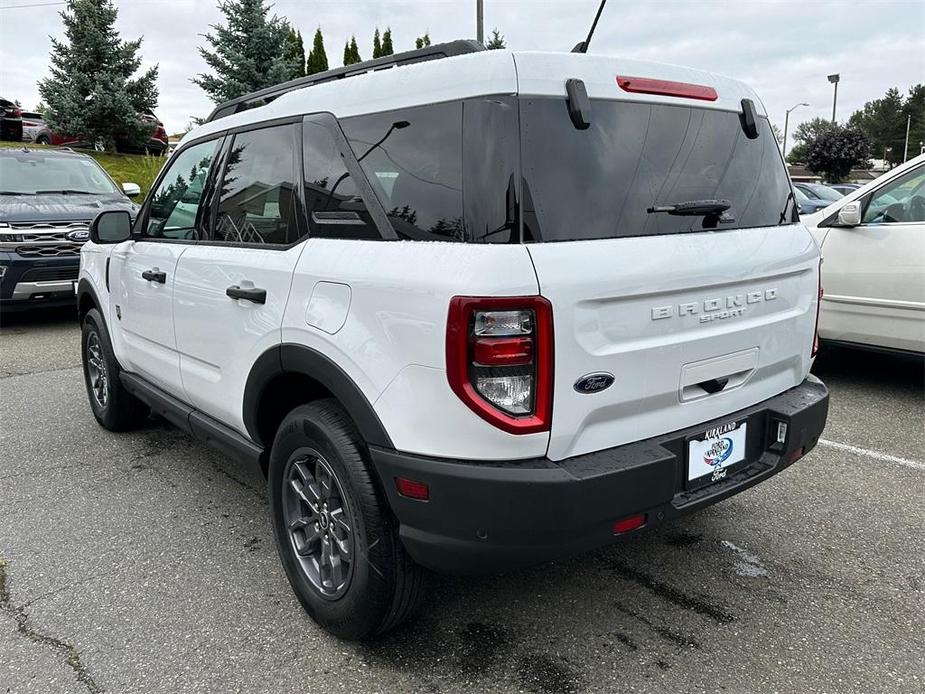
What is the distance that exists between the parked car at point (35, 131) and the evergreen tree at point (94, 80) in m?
1.52

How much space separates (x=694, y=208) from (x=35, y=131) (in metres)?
24.7

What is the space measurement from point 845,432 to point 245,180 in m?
3.81

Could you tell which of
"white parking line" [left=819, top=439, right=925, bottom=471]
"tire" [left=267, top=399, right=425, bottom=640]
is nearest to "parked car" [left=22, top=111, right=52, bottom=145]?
"tire" [left=267, top=399, right=425, bottom=640]

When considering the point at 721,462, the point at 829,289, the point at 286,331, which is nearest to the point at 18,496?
the point at 286,331

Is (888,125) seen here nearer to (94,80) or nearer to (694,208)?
(94,80)

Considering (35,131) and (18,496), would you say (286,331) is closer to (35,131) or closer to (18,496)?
(18,496)

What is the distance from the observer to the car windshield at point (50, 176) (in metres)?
8.62

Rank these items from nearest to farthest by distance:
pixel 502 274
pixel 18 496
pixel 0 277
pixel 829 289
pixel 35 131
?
pixel 502 274 < pixel 18 496 < pixel 829 289 < pixel 0 277 < pixel 35 131

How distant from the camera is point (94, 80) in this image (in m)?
19.9

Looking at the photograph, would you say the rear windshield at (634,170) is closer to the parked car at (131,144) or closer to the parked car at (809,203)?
the parked car at (809,203)

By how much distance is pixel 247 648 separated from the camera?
2.47 m

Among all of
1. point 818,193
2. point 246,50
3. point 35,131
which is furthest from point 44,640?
point 35,131

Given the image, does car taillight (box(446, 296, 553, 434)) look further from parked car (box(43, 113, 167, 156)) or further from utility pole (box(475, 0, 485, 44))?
parked car (box(43, 113, 167, 156))

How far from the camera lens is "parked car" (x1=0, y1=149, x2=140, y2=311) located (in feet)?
25.5
